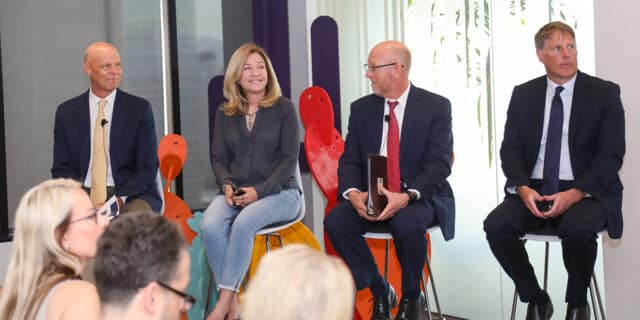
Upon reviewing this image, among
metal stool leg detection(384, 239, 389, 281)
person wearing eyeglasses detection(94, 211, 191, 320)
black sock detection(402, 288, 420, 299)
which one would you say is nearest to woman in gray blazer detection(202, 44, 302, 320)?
metal stool leg detection(384, 239, 389, 281)

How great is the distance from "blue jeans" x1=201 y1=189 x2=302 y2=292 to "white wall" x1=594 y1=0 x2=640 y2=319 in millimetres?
1704

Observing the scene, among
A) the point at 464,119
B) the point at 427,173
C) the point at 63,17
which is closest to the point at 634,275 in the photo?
the point at 427,173

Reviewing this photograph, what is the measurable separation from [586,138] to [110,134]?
257 centimetres

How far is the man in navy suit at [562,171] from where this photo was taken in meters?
3.62

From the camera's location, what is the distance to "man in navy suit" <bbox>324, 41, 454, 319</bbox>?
3957 mm

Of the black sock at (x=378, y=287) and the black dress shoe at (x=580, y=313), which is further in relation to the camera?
the black sock at (x=378, y=287)

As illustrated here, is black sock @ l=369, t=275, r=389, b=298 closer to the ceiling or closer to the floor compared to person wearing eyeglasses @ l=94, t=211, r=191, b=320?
closer to the floor

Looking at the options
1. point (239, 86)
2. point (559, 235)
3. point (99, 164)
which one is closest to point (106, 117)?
point (99, 164)

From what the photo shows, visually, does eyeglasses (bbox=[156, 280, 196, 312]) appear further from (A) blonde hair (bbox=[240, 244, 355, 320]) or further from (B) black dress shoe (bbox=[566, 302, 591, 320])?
(B) black dress shoe (bbox=[566, 302, 591, 320])

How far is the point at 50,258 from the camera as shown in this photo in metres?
2.12

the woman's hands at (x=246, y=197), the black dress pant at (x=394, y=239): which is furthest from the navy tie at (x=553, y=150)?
the woman's hands at (x=246, y=197)

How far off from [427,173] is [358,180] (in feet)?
1.40

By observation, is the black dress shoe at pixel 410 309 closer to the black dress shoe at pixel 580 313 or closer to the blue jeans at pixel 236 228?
the black dress shoe at pixel 580 313

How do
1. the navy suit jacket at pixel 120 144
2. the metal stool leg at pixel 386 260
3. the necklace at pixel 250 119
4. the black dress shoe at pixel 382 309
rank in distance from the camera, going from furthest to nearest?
1. the necklace at pixel 250 119
2. the navy suit jacket at pixel 120 144
3. the metal stool leg at pixel 386 260
4. the black dress shoe at pixel 382 309
